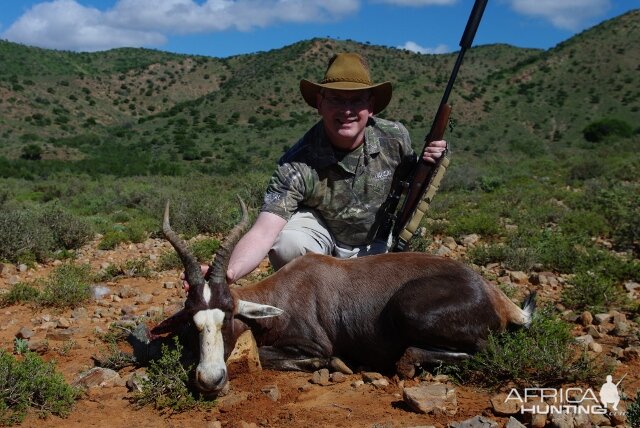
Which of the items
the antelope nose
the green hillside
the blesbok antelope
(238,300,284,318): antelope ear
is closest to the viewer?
the antelope nose

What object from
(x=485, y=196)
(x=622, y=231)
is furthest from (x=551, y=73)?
(x=622, y=231)

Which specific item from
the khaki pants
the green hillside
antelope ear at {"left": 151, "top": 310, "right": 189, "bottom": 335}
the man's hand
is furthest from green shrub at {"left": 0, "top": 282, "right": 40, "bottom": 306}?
the man's hand

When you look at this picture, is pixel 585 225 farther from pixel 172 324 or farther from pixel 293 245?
pixel 172 324

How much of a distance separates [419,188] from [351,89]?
A: 4.08 feet

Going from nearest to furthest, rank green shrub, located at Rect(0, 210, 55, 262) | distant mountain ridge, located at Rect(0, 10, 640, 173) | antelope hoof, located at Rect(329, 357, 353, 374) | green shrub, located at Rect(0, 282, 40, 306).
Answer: antelope hoof, located at Rect(329, 357, 353, 374) < green shrub, located at Rect(0, 282, 40, 306) < green shrub, located at Rect(0, 210, 55, 262) < distant mountain ridge, located at Rect(0, 10, 640, 173)

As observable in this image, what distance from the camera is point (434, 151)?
577cm

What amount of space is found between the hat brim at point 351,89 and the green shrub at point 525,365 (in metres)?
2.44

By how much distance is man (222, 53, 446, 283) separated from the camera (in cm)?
540

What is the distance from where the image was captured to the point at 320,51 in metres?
70.7

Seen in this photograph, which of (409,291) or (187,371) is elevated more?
(409,291)

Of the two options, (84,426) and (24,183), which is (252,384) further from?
(24,183)

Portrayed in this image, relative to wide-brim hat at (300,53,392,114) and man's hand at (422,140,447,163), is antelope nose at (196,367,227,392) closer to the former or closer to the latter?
wide-brim hat at (300,53,392,114)

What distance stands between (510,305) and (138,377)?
2.82 metres

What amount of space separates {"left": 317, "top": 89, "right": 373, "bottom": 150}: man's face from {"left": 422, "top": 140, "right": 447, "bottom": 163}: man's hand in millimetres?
681
